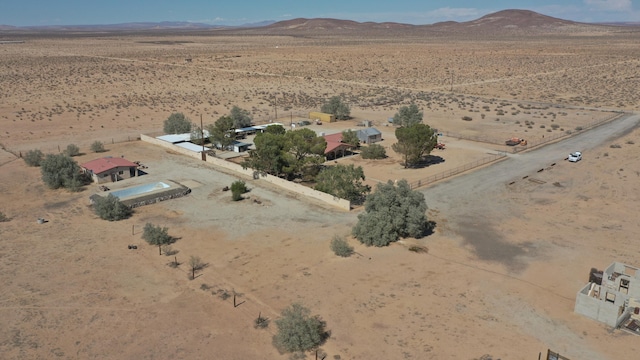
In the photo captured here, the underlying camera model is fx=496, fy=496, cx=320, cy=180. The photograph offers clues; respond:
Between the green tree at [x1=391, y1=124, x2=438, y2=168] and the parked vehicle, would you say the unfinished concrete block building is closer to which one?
the green tree at [x1=391, y1=124, x2=438, y2=168]

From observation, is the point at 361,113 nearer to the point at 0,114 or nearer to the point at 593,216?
the point at 593,216

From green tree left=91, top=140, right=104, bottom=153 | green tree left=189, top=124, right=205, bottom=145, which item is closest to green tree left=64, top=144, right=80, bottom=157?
green tree left=91, top=140, right=104, bottom=153

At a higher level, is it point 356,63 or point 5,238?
point 356,63

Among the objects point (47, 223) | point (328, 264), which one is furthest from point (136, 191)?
point (328, 264)

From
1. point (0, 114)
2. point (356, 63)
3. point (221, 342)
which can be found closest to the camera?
point (221, 342)

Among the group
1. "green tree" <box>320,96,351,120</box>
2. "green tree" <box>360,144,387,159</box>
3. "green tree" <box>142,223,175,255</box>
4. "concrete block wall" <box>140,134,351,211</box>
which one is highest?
"green tree" <box>320,96,351,120</box>

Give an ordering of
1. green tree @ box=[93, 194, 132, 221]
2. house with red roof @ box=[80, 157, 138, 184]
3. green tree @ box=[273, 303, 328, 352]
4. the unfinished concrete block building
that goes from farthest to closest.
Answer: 1. house with red roof @ box=[80, 157, 138, 184]
2. green tree @ box=[93, 194, 132, 221]
3. the unfinished concrete block building
4. green tree @ box=[273, 303, 328, 352]

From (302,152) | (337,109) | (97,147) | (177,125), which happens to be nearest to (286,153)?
(302,152)

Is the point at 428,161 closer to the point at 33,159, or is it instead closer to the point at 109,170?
the point at 109,170
